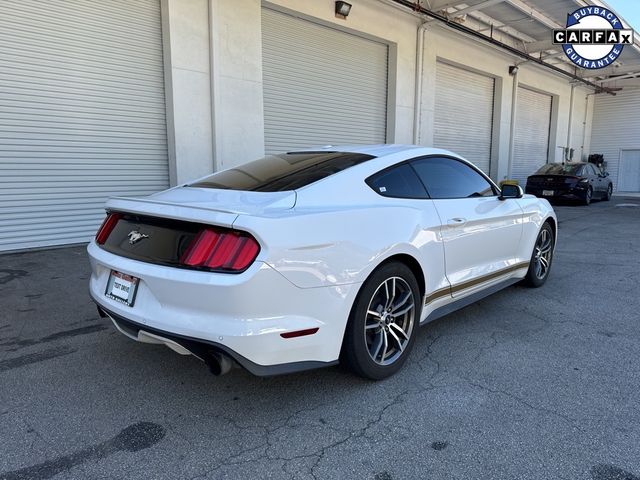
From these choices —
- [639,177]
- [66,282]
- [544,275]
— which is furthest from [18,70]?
[639,177]

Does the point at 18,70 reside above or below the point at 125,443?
above

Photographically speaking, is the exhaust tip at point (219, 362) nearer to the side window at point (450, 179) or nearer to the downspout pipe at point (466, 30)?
the side window at point (450, 179)

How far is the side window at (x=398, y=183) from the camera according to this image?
129 inches

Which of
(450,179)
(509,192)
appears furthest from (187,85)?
(509,192)

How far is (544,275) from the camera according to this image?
5.47 m

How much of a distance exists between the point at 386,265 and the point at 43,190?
20.3 ft

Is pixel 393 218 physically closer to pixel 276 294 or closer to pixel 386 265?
pixel 386 265

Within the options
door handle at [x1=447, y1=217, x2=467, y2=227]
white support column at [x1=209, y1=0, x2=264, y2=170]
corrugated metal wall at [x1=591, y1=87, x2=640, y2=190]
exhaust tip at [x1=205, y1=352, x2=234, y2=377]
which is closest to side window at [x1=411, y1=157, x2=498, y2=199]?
door handle at [x1=447, y1=217, x2=467, y2=227]

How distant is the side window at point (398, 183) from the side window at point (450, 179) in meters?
0.10

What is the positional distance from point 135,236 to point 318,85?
8420 mm

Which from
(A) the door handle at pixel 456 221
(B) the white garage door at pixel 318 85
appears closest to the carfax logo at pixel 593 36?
(B) the white garage door at pixel 318 85

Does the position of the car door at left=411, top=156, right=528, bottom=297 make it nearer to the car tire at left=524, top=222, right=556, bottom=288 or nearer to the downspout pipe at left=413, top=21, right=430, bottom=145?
the car tire at left=524, top=222, right=556, bottom=288

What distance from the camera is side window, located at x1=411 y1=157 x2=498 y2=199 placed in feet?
12.1

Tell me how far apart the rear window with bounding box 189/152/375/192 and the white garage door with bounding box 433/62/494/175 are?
10.8 meters
